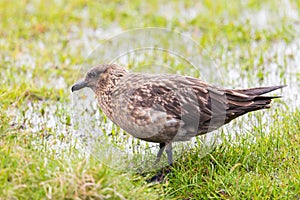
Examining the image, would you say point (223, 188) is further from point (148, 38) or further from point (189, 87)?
point (148, 38)

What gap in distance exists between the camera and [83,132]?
669cm

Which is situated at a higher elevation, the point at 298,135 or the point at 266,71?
the point at 266,71

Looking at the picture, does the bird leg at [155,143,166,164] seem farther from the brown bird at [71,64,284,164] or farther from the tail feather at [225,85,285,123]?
the tail feather at [225,85,285,123]

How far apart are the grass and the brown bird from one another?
14.9 inches

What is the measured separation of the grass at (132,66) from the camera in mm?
4957

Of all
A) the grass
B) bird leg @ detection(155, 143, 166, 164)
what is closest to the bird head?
the grass

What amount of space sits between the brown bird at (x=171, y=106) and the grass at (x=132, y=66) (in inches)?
14.9

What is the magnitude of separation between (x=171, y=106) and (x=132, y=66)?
2.79 m

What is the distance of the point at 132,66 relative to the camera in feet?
27.1

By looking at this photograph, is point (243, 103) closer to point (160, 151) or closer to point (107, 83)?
point (160, 151)

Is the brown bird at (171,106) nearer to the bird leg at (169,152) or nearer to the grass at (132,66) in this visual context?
the bird leg at (169,152)

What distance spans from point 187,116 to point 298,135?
130 centimetres

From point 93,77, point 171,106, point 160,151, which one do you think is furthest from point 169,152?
point 93,77

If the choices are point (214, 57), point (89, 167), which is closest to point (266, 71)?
point (214, 57)
